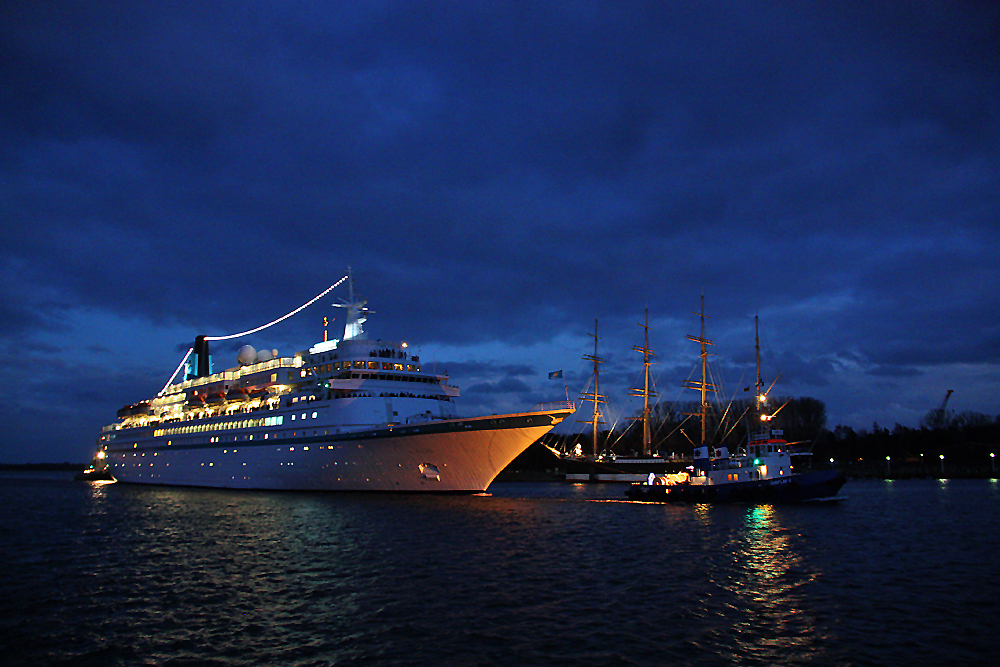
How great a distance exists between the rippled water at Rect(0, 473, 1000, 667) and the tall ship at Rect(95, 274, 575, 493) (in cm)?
729

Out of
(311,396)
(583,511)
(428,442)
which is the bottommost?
(583,511)

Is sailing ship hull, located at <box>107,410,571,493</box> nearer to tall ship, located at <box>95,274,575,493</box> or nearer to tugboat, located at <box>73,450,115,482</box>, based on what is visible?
tall ship, located at <box>95,274,575,493</box>

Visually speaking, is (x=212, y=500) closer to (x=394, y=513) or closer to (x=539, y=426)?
(x=394, y=513)

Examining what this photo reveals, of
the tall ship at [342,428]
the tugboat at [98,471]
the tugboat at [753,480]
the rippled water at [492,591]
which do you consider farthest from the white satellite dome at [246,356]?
the tugboat at [98,471]

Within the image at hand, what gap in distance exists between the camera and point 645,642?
14.5m

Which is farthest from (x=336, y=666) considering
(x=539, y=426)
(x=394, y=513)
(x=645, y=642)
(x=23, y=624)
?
(x=539, y=426)

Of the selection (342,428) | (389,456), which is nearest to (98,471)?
(342,428)

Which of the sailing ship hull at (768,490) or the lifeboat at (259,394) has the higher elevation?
the lifeboat at (259,394)

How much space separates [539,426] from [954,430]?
120 metres

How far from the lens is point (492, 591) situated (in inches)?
763

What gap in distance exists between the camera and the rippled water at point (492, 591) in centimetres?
1411

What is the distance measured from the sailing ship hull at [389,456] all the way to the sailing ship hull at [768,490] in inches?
635

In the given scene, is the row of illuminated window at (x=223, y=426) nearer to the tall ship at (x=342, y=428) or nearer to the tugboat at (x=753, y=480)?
the tall ship at (x=342, y=428)

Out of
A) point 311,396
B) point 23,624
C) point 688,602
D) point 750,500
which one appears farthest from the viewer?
point 311,396
